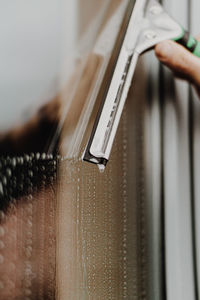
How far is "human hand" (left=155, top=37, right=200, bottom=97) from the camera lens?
590 millimetres

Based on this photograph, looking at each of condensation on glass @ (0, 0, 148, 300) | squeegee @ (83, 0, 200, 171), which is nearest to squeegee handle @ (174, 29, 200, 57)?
squeegee @ (83, 0, 200, 171)

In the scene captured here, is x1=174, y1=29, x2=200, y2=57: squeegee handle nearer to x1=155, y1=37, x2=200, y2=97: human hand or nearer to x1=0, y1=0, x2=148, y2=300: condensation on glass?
x1=155, y1=37, x2=200, y2=97: human hand

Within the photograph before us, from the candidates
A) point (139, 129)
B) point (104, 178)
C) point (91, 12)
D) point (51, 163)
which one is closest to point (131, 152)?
point (139, 129)

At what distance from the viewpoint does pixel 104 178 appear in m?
0.53

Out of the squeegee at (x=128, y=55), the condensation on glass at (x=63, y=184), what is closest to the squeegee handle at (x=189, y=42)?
the squeegee at (x=128, y=55)

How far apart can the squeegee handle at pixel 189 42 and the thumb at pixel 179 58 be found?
1 cm

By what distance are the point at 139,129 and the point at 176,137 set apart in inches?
3.2

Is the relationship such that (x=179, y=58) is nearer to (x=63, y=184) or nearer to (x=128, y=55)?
(x=128, y=55)

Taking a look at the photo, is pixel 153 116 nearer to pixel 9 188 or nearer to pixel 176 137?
pixel 176 137

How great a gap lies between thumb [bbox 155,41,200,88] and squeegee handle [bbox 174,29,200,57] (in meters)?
0.01

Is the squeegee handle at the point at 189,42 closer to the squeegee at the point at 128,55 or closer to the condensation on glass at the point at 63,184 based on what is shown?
the squeegee at the point at 128,55

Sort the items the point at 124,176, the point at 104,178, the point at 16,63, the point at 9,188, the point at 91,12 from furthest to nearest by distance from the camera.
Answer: the point at 91,12
the point at 16,63
the point at 124,176
the point at 104,178
the point at 9,188

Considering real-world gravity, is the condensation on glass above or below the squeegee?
below

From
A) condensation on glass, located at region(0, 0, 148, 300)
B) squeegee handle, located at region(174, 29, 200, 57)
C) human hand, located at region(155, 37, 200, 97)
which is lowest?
condensation on glass, located at region(0, 0, 148, 300)
